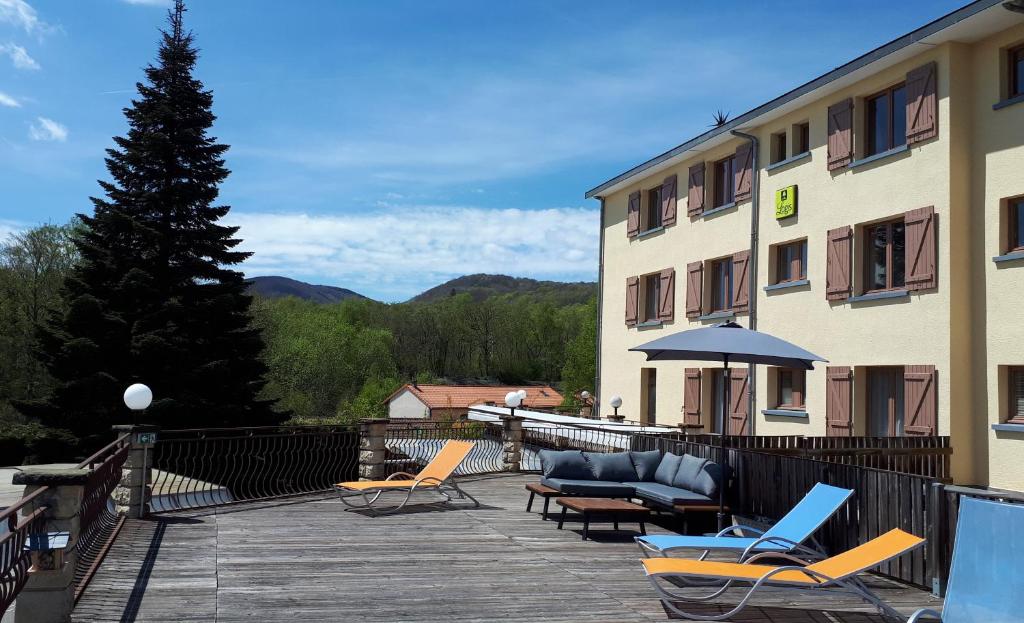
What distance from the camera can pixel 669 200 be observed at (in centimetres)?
2211

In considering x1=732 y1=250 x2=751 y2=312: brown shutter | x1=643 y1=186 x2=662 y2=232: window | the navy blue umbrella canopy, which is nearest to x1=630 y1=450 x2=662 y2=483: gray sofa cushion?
the navy blue umbrella canopy

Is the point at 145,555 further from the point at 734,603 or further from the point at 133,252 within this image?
the point at 133,252

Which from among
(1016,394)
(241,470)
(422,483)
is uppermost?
(1016,394)

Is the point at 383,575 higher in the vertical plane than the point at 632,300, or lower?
lower

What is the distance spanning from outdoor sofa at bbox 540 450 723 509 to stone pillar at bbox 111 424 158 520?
14.4 feet

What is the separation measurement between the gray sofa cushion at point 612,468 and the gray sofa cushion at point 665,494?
24cm

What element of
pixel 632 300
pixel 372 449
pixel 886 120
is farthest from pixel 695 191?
pixel 372 449

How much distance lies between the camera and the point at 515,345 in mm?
83500

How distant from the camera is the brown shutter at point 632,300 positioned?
77.6 ft

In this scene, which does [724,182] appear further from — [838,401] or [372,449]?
[372,449]

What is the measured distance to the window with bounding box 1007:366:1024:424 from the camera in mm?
13180

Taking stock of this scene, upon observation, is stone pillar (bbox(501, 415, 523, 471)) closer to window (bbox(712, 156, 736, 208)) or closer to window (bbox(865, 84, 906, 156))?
window (bbox(865, 84, 906, 156))

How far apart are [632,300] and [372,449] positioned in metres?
12.3

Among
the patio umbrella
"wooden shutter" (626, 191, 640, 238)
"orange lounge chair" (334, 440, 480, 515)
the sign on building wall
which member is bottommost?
"orange lounge chair" (334, 440, 480, 515)
